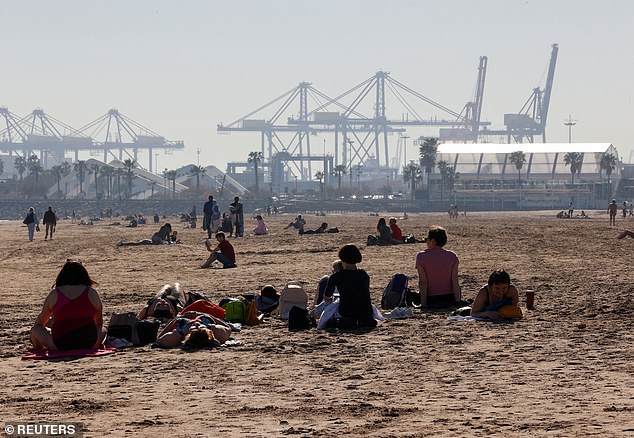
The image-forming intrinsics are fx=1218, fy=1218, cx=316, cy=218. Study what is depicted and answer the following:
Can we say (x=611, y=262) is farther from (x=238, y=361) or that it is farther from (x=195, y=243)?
(x=195, y=243)

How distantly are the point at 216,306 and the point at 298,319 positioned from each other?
89 cm

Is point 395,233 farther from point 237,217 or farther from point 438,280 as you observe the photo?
point 438,280

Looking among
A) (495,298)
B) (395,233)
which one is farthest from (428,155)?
(495,298)

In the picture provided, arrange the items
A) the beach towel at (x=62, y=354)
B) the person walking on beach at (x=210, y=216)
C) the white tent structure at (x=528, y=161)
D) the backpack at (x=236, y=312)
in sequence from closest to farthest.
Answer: the beach towel at (x=62, y=354) < the backpack at (x=236, y=312) < the person walking on beach at (x=210, y=216) < the white tent structure at (x=528, y=161)

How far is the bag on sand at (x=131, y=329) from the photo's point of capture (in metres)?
10.4

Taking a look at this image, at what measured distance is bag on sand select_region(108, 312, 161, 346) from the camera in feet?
34.1

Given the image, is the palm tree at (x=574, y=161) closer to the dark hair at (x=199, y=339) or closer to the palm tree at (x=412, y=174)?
the palm tree at (x=412, y=174)

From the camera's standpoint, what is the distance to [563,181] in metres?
153

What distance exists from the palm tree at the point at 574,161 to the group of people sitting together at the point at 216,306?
453ft

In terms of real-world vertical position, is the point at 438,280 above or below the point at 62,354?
above

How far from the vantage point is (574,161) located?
149250 mm

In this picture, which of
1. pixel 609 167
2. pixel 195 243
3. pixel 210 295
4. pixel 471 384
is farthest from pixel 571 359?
pixel 609 167

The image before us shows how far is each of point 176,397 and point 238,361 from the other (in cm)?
166

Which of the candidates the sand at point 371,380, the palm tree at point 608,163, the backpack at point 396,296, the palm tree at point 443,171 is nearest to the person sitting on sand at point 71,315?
the sand at point 371,380
